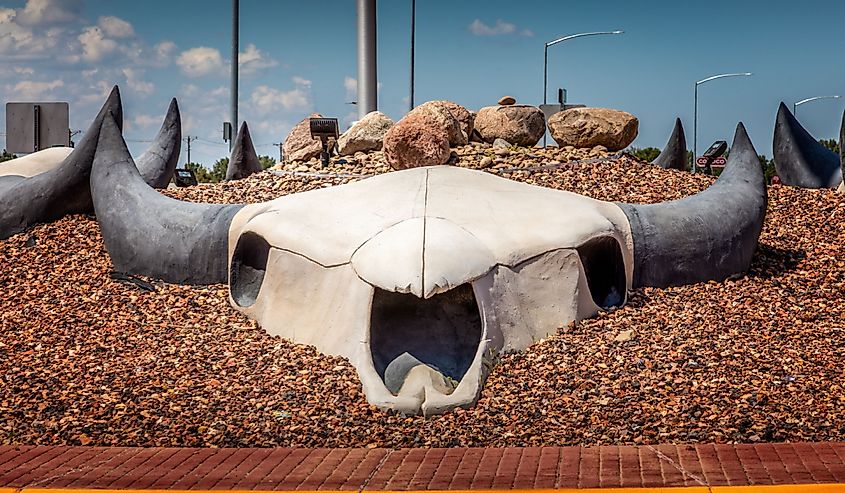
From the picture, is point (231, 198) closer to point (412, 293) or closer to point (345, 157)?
point (345, 157)

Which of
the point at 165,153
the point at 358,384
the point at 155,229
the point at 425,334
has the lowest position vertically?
the point at 358,384

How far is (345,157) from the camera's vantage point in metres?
Result: 20.1

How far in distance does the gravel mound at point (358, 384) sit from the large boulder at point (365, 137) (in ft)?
26.0

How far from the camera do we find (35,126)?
1862cm

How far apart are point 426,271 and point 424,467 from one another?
2106 mm

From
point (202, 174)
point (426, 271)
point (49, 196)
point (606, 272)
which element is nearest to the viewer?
point (426, 271)

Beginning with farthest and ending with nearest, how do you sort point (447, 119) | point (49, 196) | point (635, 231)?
point (447, 119)
point (49, 196)
point (635, 231)

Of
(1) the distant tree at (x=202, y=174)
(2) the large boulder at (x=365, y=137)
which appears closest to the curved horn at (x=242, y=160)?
(2) the large boulder at (x=365, y=137)

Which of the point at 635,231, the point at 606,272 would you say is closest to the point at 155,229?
the point at 606,272

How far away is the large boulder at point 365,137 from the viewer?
20.1 metres

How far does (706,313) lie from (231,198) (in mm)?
8899

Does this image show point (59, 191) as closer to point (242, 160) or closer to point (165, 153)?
point (165, 153)

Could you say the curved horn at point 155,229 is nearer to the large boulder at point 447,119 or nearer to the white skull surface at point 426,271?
the white skull surface at point 426,271

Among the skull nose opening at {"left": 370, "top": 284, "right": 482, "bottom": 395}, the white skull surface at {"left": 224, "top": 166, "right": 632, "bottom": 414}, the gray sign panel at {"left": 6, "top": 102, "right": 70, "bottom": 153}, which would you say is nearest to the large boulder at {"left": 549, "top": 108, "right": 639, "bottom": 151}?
the gray sign panel at {"left": 6, "top": 102, "right": 70, "bottom": 153}
